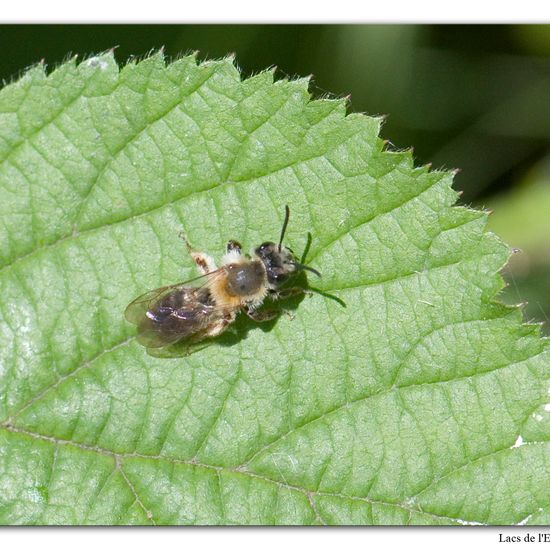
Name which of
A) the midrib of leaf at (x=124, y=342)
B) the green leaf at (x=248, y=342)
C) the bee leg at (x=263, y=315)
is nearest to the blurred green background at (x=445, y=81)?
the green leaf at (x=248, y=342)

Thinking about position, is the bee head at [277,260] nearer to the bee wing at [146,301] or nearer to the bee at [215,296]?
the bee at [215,296]

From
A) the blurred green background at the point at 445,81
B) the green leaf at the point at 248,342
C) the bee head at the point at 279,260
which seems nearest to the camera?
the green leaf at the point at 248,342

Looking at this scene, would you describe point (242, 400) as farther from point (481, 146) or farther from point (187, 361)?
point (481, 146)

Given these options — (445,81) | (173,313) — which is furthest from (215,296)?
(445,81)

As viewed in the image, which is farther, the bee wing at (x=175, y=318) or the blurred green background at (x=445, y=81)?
the blurred green background at (x=445, y=81)

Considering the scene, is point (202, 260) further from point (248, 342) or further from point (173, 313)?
point (248, 342)

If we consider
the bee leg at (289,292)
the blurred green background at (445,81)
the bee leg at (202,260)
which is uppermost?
the blurred green background at (445,81)
